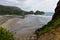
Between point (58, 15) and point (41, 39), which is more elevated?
point (58, 15)

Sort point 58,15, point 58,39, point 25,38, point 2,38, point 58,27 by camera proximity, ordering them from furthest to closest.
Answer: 1. point 25,38
2. point 58,15
3. point 58,27
4. point 58,39
5. point 2,38

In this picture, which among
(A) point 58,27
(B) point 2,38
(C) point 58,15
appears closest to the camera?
(B) point 2,38

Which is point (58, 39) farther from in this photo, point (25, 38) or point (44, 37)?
point (25, 38)

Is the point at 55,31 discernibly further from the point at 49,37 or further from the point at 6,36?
the point at 6,36

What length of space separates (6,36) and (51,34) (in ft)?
16.8

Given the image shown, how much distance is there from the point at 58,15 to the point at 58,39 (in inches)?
227

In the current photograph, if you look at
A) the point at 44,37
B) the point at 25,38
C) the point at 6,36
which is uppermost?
the point at 6,36

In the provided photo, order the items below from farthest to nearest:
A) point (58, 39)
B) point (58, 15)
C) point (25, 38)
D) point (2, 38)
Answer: point (25, 38) → point (58, 15) → point (58, 39) → point (2, 38)

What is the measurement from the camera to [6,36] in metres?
14.9

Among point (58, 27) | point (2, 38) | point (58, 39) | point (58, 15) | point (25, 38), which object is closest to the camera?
point (2, 38)

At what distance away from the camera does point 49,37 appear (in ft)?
60.9

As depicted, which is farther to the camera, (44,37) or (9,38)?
(44,37)

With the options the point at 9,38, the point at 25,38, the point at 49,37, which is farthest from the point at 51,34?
the point at 25,38

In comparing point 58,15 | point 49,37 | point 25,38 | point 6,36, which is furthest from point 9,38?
point 25,38
